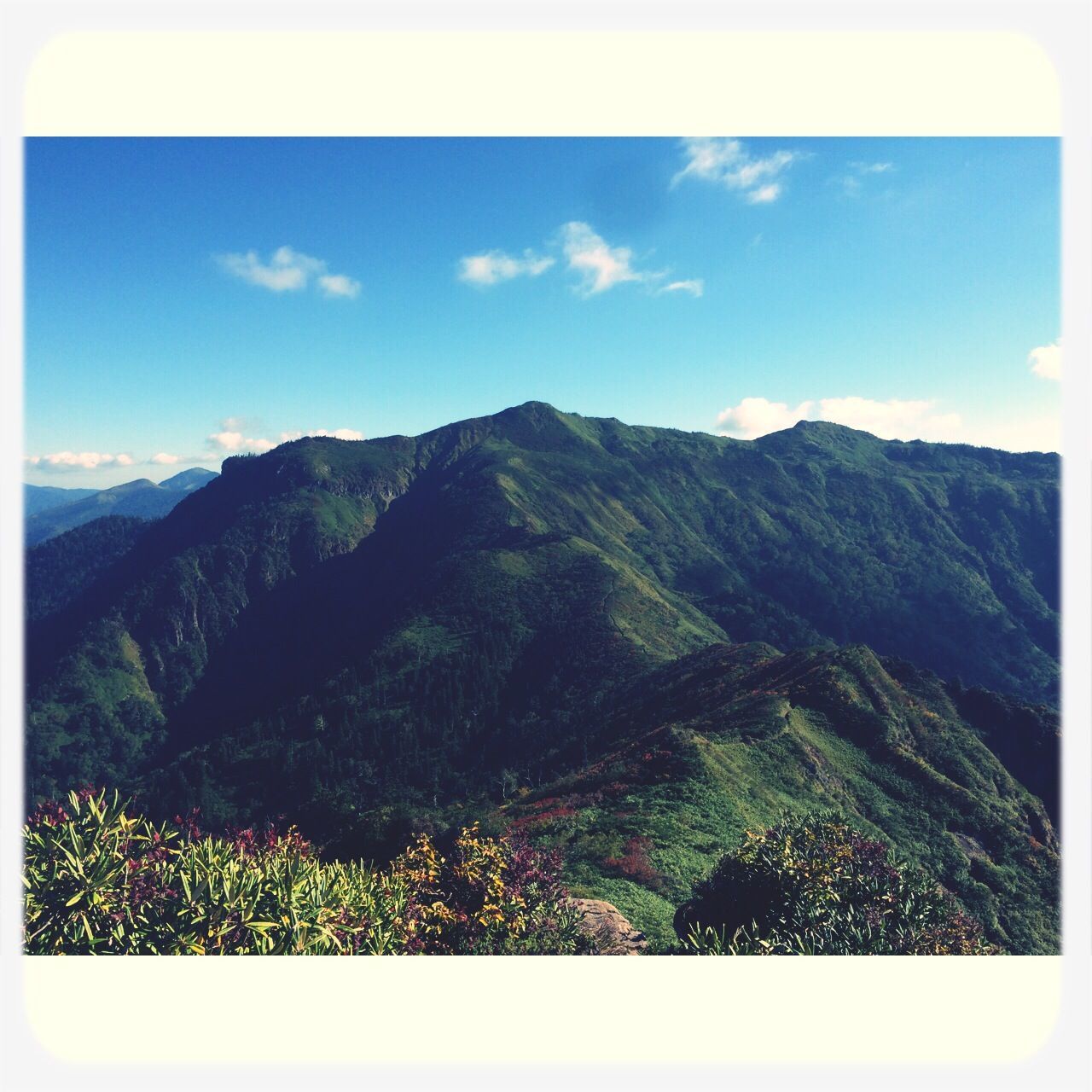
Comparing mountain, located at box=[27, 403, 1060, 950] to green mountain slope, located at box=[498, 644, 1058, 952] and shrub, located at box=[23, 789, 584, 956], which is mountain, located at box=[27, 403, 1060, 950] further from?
shrub, located at box=[23, 789, 584, 956]

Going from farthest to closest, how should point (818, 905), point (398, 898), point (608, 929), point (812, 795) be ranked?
1. point (812, 795)
2. point (608, 929)
3. point (818, 905)
4. point (398, 898)

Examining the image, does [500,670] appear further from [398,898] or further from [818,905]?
[818,905]

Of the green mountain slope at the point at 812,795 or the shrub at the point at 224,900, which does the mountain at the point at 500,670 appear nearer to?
the green mountain slope at the point at 812,795

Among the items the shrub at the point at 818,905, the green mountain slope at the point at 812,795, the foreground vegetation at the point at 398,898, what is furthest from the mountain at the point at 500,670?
the foreground vegetation at the point at 398,898

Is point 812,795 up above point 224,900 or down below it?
below

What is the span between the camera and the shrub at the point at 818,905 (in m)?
10.3

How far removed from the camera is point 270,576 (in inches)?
7677

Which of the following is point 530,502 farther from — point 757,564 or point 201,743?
point 201,743

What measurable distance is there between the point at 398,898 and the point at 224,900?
3.03 metres

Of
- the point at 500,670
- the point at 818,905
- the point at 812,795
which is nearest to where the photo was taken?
the point at 818,905

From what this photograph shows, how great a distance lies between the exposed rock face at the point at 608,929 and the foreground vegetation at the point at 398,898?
67 cm

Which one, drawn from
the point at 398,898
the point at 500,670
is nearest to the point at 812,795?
the point at 398,898

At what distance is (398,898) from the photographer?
434 inches
